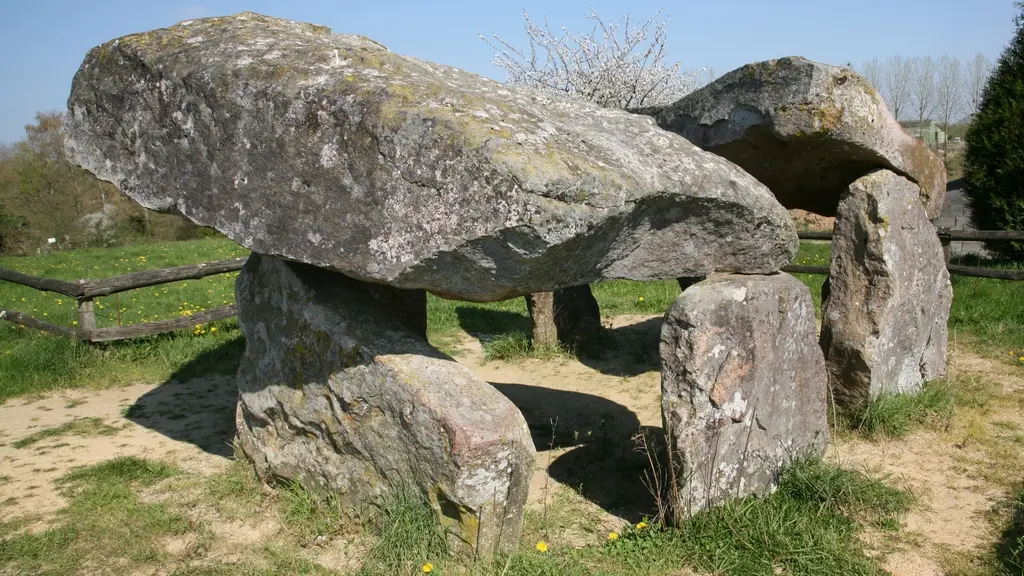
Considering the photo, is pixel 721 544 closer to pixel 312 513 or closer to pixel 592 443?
pixel 592 443

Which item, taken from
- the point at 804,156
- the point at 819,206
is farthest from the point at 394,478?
the point at 819,206

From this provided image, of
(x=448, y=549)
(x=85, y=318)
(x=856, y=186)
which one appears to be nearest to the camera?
(x=448, y=549)

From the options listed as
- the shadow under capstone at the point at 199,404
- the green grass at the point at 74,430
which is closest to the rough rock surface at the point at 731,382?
the shadow under capstone at the point at 199,404

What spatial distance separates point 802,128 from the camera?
17.1 feet

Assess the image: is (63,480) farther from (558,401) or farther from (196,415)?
(558,401)

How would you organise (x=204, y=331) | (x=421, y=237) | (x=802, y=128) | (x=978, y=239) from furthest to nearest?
(x=978, y=239)
(x=204, y=331)
(x=802, y=128)
(x=421, y=237)

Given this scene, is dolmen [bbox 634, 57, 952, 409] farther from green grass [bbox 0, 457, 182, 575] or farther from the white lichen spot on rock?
green grass [bbox 0, 457, 182, 575]

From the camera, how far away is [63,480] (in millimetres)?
4898

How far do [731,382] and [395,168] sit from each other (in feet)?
6.79

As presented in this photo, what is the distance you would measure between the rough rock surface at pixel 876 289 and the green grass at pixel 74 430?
5492 mm

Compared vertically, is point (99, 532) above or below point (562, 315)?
below

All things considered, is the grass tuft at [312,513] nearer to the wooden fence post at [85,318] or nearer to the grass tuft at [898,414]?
the grass tuft at [898,414]

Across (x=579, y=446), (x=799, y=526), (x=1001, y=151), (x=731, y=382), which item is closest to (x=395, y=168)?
(x=731, y=382)

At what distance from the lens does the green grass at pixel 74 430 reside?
5.66 m
